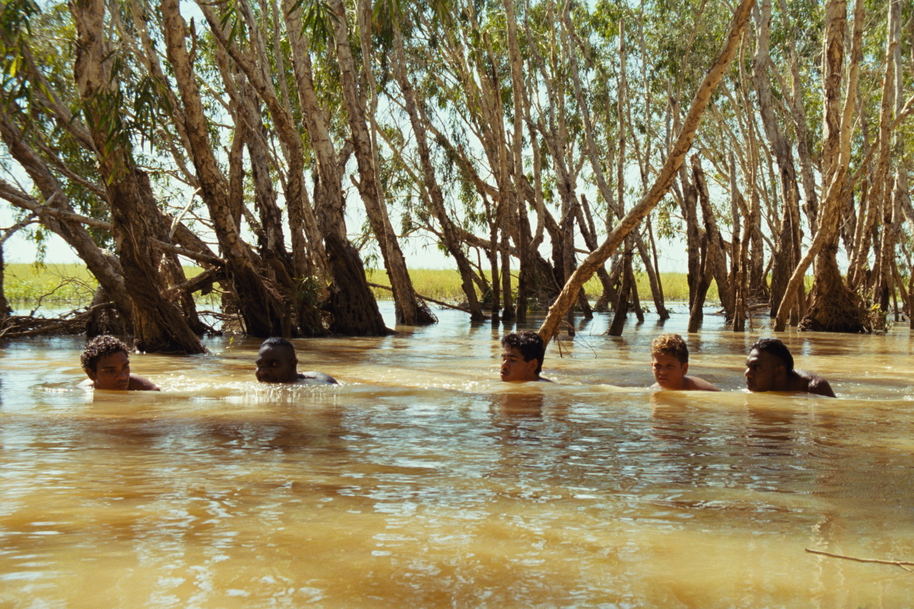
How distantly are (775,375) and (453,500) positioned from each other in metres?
3.99

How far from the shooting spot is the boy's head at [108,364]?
651 cm

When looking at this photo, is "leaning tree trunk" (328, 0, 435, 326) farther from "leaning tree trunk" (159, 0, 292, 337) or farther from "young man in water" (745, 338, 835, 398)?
"young man in water" (745, 338, 835, 398)

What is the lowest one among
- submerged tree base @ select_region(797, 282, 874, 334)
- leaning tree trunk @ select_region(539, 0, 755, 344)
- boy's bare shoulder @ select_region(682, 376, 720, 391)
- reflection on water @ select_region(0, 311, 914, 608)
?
reflection on water @ select_region(0, 311, 914, 608)

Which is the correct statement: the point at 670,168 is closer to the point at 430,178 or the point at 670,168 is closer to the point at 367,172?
the point at 367,172

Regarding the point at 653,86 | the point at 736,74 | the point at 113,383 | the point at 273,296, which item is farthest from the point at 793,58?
the point at 113,383

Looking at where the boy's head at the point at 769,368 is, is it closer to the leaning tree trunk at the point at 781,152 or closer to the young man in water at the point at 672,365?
the young man in water at the point at 672,365

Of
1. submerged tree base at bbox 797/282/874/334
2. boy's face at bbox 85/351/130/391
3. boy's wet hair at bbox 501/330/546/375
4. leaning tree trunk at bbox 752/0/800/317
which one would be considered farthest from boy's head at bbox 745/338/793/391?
leaning tree trunk at bbox 752/0/800/317

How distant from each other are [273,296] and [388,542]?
35.6 feet

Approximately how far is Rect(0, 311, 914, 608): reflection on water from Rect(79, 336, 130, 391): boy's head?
44cm

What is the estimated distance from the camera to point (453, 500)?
10.1 ft

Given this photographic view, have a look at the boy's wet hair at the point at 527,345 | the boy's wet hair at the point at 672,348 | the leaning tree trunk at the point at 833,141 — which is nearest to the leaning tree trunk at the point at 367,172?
the leaning tree trunk at the point at 833,141

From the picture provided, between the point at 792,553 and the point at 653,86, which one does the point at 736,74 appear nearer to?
the point at 653,86

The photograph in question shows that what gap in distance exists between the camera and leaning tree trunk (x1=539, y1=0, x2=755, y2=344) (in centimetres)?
757

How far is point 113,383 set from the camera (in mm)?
6492
